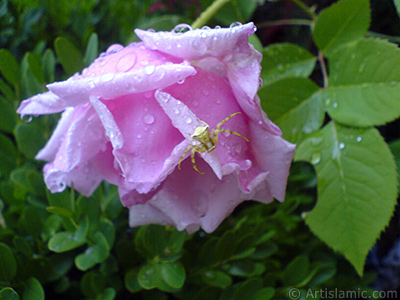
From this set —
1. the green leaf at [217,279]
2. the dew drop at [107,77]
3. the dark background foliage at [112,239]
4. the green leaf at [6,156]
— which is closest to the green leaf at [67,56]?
the dark background foliage at [112,239]

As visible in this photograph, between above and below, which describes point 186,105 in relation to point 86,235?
above

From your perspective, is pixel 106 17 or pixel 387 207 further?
pixel 106 17

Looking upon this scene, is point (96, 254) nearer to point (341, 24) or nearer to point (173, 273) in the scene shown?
point (173, 273)

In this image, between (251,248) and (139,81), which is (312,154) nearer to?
(251,248)

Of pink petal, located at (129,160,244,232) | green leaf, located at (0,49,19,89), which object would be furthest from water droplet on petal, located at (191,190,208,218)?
green leaf, located at (0,49,19,89)

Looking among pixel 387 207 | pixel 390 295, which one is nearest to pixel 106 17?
pixel 387 207

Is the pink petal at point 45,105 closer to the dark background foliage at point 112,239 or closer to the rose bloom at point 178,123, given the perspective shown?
the rose bloom at point 178,123
